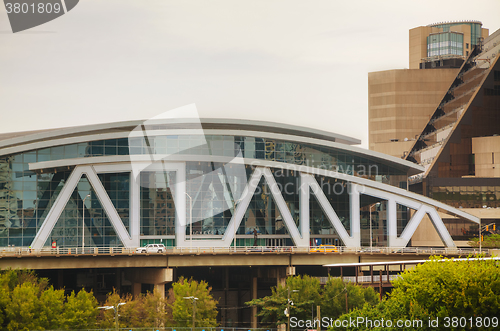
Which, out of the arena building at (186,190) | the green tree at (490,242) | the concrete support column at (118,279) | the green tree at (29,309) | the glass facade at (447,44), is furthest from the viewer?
the glass facade at (447,44)

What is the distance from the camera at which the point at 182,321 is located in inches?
2199

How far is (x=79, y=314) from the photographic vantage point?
53219mm

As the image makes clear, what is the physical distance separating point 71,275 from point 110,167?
15.3 metres

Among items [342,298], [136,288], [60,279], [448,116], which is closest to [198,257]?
[136,288]

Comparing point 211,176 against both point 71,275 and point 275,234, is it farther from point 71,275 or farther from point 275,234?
point 71,275

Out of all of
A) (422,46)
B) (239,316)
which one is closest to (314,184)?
(239,316)

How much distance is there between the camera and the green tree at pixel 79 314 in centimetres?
5291

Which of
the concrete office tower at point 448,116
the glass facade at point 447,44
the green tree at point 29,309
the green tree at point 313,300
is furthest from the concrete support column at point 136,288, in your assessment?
the glass facade at point 447,44

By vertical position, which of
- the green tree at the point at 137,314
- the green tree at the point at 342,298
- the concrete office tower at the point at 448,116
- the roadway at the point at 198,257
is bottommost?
the green tree at the point at 137,314

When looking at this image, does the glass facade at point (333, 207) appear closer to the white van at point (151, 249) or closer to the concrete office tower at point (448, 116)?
the white van at point (151, 249)

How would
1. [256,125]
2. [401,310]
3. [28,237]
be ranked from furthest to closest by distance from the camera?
[256,125] → [28,237] → [401,310]

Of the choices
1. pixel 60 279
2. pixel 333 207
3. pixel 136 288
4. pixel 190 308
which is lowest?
pixel 136 288

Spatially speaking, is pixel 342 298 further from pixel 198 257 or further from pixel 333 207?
pixel 333 207

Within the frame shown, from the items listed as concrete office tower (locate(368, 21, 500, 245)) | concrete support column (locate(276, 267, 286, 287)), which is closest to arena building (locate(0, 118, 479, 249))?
concrete support column (locate(276, 267, 286, 287))
